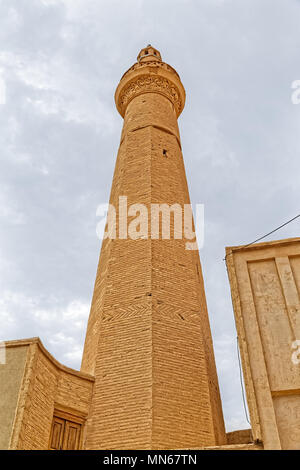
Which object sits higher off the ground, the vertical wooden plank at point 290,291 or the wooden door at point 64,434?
the vertical wooden plank at point 290,291

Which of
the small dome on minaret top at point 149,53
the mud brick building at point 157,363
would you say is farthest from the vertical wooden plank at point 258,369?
the small dome on minaret top at point 149,53

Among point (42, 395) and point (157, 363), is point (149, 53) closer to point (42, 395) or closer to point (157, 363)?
point (157, 363)

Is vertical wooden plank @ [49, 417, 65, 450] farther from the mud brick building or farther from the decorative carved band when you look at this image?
the decorative carved band

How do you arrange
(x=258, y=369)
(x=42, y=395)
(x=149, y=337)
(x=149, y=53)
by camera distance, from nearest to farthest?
(x=258, y=369)
(x=42, y=395)
(x=149, y=337)
(x=149, y=53)

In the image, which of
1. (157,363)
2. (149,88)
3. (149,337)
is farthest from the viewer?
(149,88)

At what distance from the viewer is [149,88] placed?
495 inches

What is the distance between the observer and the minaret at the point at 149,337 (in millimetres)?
6184

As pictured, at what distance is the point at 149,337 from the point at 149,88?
310 inches

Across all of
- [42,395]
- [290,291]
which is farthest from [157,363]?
[290,291]

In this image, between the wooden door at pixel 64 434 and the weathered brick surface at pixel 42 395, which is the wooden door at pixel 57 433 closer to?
the wooden door at pixel 64 434

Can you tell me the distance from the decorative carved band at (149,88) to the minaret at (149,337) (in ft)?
9.29

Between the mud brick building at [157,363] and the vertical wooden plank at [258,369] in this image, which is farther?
the mud brick building at [157,363]

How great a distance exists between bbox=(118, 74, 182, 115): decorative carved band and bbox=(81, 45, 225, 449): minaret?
9.29ft
